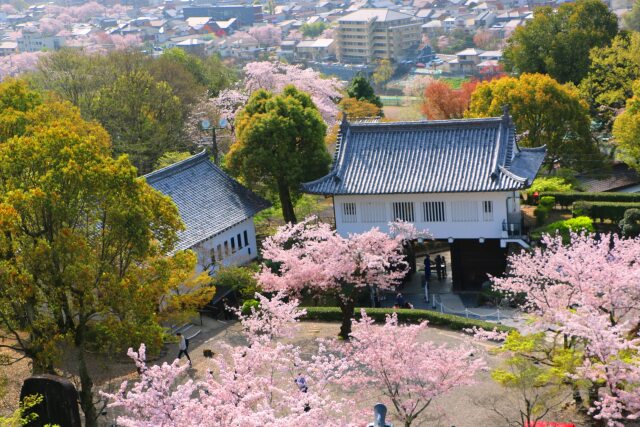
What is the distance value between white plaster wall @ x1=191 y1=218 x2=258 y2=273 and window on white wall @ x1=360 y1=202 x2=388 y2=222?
4.66 meters

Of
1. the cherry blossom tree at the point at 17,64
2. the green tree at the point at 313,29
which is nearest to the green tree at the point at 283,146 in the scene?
the cherry blossom tree at the point at 17,64

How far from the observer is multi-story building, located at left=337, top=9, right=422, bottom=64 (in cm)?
14662

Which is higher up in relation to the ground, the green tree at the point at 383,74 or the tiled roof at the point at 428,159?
the tiled roof at the point at 428,159

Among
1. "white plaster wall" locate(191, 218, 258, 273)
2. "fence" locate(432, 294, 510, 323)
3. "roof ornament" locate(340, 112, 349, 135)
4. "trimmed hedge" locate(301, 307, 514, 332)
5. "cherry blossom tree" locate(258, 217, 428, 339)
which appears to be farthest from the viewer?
"roof ornament" locate(340, 112, 349, 135)

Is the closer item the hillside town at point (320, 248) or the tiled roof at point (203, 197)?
the hillside town at point (320, 248)

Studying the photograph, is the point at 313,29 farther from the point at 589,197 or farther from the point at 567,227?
the point at 567,227

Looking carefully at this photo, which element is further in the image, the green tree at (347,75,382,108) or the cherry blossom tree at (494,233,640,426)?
the green tree at (347,75,382,108)

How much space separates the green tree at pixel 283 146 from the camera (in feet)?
117

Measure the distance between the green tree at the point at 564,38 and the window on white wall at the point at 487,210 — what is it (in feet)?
82.5

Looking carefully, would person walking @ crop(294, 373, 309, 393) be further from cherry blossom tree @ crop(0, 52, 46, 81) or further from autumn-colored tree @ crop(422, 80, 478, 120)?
cherry blossom tree @ crop(0, 52, 46, 81)

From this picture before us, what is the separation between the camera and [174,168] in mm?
33188

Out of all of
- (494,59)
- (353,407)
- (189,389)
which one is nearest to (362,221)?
(353,407)

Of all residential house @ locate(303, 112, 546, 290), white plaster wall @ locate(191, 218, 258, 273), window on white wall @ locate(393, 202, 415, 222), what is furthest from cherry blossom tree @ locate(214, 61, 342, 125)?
window on white wall @ locate(393, 202, 415, 222)

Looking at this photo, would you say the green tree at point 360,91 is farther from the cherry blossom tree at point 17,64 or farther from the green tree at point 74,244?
the cherry blossom tree at point 17,64
